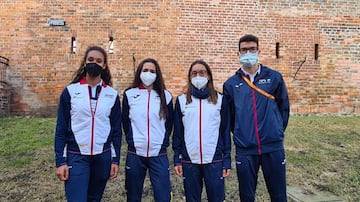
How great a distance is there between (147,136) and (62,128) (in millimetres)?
771

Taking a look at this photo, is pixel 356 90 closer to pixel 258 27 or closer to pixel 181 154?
pixel 258 27

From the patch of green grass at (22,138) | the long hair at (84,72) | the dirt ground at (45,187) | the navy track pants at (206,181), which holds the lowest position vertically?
the dirt ground at (45,187)

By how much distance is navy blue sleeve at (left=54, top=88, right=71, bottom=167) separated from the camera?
109 inches

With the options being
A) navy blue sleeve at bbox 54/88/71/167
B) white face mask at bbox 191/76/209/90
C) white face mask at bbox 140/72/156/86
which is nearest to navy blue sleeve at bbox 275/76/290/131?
white face mask at bbox 191/76/209/90

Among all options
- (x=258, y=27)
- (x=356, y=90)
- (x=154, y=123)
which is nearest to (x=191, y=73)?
(x=154, y=123)

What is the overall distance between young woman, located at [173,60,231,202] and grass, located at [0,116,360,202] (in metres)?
1.37

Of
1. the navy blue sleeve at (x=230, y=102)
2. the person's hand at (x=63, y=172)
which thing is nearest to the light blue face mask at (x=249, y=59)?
the navy blue sleeve at (x=230, y=102)

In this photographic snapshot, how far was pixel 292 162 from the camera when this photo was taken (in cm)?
583

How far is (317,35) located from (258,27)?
2067 mm

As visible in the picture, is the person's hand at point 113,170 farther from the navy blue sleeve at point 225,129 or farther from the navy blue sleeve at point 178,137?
the navy blue sleeve at point 225,129

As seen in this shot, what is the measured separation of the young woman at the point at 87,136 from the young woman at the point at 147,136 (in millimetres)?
180

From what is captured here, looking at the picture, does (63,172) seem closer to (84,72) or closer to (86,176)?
(86,176)

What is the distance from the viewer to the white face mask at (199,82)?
10.6 ft

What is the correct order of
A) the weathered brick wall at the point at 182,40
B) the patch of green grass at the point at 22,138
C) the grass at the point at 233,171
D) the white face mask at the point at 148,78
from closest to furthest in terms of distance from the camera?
the white face mask at the point at 148,78 < the grass at the point at 233,171 < the patch of green grass at the point at 22,138 < the weathered brick wall at the point at 182,40
